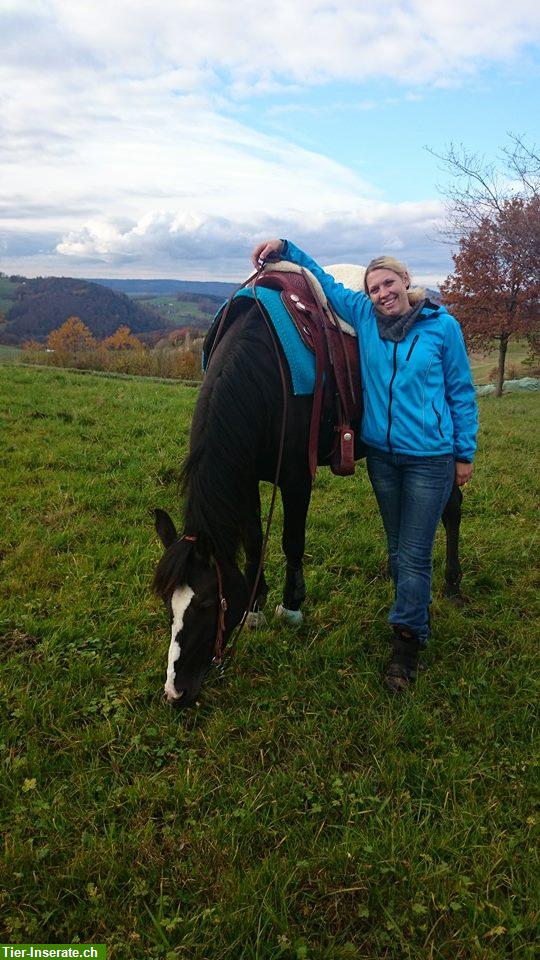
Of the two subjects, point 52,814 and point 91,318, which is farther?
point 91,318

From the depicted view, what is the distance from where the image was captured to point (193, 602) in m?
2.48

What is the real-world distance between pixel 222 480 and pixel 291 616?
1.37 meters

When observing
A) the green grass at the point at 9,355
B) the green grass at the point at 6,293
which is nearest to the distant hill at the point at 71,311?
the green grass at the point at 6,293

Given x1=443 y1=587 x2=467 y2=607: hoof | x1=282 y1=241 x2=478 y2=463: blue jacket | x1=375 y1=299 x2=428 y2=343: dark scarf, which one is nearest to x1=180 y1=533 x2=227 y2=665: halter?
x1=282 y1=241 x2=478 y2=463: blue jacket

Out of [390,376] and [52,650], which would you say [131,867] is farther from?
[390,376]

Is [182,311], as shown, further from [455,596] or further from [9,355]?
[455,596]

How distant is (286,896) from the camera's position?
193 centimetres

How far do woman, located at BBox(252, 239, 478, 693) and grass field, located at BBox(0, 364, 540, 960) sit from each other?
487 mm

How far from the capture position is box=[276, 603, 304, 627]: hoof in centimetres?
360

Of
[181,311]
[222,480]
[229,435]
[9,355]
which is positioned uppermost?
[181,311]

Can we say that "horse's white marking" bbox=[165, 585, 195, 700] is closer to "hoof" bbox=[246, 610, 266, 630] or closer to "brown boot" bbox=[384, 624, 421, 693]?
"hoof" bbox=[246, 610, 266, 630]

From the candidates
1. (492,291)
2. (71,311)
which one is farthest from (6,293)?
(492,291)

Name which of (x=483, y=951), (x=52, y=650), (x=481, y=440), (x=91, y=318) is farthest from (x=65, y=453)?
(x=91, y=318)

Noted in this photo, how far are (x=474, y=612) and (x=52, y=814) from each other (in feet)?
9.40
